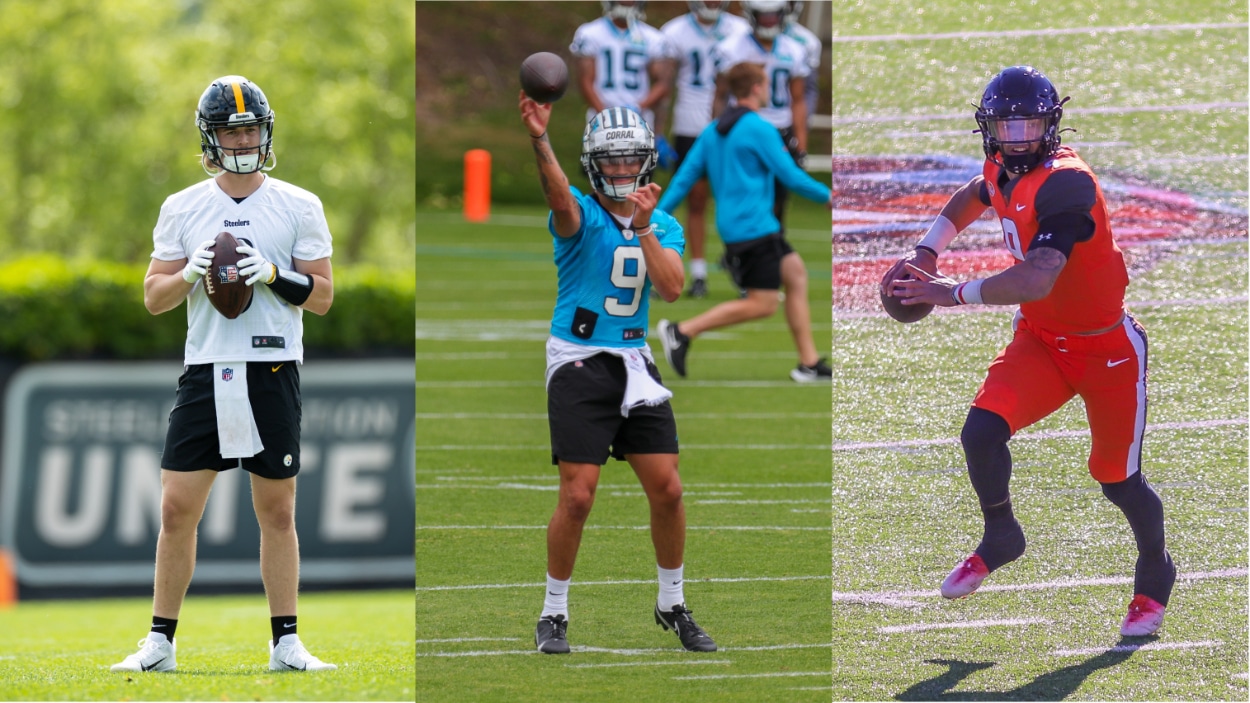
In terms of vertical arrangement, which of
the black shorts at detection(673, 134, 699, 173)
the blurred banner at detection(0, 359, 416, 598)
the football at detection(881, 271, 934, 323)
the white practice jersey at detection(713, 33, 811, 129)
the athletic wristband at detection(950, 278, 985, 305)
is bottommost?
the blurred banner at detection(0, 359, 416, 598)

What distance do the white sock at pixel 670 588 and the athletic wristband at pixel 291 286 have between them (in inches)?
46.4

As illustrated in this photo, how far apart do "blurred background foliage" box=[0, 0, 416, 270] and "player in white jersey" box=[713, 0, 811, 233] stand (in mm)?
10905

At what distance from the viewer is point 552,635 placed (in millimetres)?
4164

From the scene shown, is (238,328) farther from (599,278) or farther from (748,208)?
(748,208)

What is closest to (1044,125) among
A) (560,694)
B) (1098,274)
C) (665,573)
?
(1098,274)

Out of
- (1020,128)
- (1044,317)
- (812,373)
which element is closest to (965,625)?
(1044,317)

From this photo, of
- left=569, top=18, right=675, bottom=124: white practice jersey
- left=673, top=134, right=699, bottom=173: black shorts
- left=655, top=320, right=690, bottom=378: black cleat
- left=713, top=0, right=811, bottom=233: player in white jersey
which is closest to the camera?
left=655, top=320, right=690, bottom=378: black cleat

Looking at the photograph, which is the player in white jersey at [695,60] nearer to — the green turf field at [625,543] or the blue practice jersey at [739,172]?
the green turf field at [625,543]

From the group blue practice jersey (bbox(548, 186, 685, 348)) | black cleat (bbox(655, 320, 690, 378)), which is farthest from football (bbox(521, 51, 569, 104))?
black cleat (bbox(655, 320, 690, 378))

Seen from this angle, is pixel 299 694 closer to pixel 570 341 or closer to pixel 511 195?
pixel 570 341

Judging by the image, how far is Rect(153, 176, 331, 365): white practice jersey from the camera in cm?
390

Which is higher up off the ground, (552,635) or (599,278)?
(599,278)

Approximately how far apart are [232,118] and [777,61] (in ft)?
20.2

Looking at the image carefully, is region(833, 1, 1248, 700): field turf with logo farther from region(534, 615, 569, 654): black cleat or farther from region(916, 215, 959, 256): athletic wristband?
region(534, 615, 569, 654): black cleat
